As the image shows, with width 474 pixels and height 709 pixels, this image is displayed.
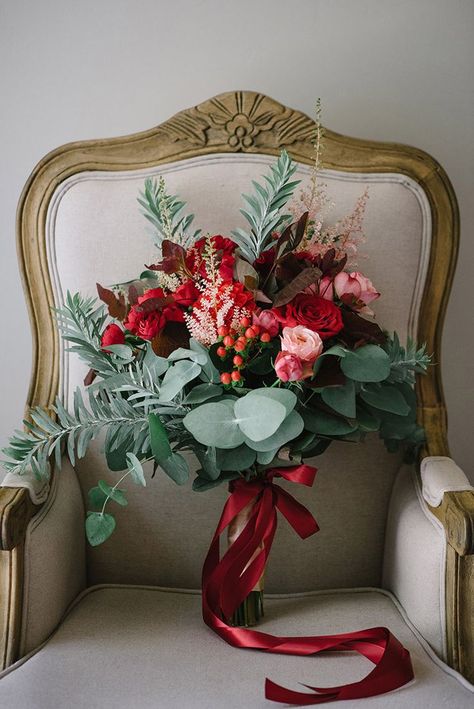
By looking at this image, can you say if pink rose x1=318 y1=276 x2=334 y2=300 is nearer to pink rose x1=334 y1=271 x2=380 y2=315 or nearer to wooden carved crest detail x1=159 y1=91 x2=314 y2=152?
pink rose x1=334 y1=271 x2=380 y2=315

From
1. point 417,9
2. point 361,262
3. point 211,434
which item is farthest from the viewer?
point 417,9

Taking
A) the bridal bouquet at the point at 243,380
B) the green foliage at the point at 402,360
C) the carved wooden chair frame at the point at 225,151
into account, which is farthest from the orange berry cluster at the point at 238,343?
the carved wooden chair frame at the point at 225,151

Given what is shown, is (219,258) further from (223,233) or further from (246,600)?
(246,600)

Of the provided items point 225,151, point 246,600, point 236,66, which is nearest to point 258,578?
point 246,600

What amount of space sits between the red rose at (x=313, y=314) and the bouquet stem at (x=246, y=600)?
32cm

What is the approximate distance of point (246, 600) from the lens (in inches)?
43.0

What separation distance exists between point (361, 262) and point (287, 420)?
0.49m

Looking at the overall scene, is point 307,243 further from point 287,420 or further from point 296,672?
point 296,672

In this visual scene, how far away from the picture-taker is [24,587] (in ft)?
3.35

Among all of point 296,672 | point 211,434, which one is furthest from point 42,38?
point 296,672

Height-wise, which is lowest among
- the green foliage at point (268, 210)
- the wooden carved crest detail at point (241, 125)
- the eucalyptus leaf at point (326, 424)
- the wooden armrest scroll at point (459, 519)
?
the wooden armrest scroll at point (459, 519)

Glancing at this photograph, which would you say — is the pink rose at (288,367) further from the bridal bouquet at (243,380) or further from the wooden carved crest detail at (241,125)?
the wooden carved crest detail at (241,125)

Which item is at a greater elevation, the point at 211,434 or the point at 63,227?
the point at 63,227

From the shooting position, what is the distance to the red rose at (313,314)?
944mm
